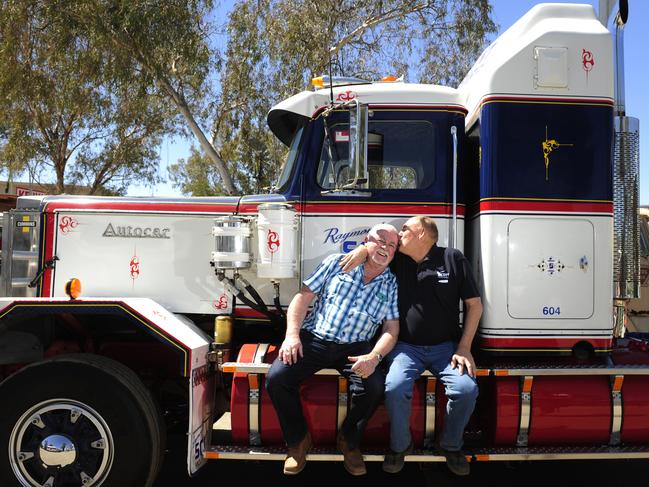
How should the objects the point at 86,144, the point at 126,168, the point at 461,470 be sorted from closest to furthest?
the point at 461,470
the point at 86,144
the point at 126,168

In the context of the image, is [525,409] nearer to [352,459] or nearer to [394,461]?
[394,461]

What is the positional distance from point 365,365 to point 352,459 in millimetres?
583

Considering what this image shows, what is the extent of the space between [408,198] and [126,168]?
20151 mm

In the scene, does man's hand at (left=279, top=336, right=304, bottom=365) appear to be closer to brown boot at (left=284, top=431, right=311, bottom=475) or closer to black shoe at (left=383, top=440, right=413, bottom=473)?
brown boot at (left=284, top=431, right=311, bottom=475)

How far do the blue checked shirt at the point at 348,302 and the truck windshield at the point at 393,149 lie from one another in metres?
0.67

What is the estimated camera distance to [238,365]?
3.79 metres

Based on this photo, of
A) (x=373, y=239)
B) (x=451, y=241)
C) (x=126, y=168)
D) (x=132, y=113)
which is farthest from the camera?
(x=126, y=168)

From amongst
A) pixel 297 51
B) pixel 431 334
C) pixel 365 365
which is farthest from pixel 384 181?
pixel 297 51

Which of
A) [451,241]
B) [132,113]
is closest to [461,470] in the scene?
[451,241]

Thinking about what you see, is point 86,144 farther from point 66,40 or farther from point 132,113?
point 66,40

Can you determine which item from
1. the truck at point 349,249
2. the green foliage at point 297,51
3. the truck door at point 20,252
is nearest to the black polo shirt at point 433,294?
the truck at point 349,249

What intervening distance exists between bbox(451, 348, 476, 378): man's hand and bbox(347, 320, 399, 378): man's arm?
0.39 m

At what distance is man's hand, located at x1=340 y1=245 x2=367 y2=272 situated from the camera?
3.83 m

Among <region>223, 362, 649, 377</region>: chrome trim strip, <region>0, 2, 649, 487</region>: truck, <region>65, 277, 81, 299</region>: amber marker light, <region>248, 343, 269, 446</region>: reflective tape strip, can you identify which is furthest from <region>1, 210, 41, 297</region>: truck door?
<region>248, 343, 269, 446</region>: reflective tape strip
